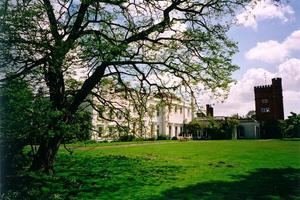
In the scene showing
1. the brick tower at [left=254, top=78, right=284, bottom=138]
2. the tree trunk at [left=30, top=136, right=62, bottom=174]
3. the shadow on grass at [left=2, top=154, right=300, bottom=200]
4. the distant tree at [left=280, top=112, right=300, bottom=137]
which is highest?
the brick tower at [left=254, top=78, right=284, bottom=138]

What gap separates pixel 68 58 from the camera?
1155 centimetres

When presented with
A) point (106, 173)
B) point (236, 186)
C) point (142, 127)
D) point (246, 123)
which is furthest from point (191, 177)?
point (246, 123)

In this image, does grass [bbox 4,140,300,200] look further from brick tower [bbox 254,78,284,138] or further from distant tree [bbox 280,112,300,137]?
brick tower [bbox 254,78,284,138]

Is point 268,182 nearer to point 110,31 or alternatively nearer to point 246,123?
point 110,31

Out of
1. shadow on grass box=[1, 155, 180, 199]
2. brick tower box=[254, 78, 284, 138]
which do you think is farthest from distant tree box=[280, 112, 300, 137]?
shadow on grass box=[1, 155, 180, 199]

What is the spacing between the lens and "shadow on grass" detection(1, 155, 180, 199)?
10750mm

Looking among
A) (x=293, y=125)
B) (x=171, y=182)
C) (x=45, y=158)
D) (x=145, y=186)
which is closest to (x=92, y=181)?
(x=145, y=186)

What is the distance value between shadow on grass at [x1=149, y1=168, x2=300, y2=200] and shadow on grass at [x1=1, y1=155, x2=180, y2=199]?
1.40 m

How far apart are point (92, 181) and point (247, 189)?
222 inches

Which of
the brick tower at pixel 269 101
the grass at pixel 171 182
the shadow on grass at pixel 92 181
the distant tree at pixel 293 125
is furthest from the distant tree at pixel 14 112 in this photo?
the brick tower at pixel 269 101

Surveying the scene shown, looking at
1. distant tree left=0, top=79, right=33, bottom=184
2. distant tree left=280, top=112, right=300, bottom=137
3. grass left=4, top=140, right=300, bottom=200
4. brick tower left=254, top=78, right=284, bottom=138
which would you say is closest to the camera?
distant tree left=0, top=79, right=33, bottom=184

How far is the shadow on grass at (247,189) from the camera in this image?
10070 mm

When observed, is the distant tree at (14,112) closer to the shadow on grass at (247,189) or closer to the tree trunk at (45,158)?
the tree trunk at (45,158)

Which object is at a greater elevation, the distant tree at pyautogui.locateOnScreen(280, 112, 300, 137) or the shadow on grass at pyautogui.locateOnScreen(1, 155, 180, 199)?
the distant tree at pyautogui.locateOnScreen(280, 112, 300, 137)
